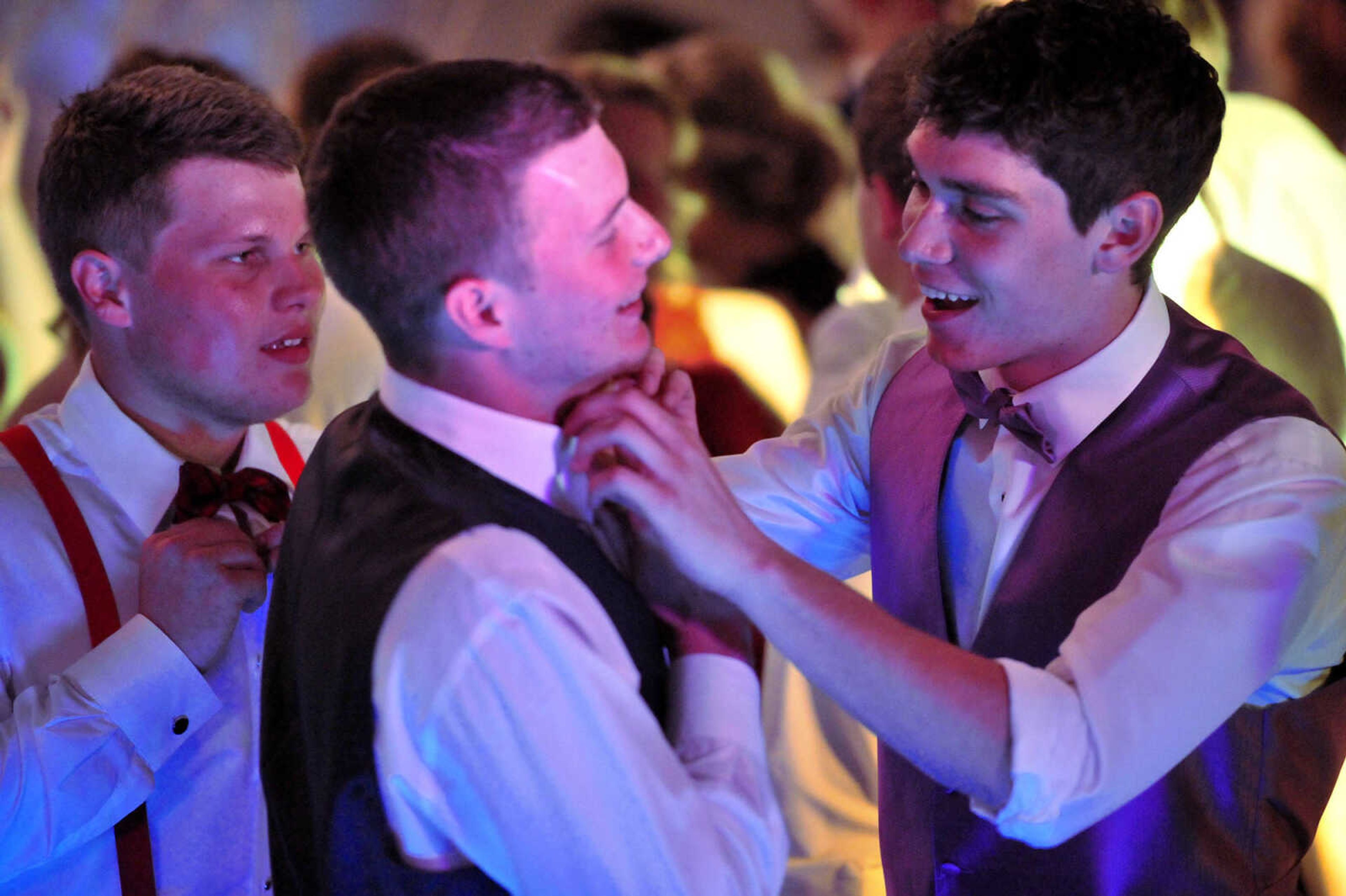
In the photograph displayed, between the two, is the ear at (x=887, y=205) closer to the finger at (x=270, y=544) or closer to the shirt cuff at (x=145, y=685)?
the finger at (x=270, y=544)

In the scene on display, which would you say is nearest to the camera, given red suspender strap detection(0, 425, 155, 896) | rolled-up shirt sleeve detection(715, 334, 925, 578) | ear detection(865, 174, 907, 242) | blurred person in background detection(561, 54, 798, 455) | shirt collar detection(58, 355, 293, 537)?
red suspender strap detection(0, 425, 155, 896)

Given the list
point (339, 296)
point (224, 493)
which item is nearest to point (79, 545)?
point (224, 493)

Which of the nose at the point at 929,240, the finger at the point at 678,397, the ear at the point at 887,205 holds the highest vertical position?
the nose at the point at 929,240

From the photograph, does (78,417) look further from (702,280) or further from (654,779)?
(702,280)

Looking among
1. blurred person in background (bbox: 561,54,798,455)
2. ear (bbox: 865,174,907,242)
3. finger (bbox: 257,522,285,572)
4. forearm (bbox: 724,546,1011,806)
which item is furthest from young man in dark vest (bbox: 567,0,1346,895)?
blurred person in background (bbox: 561,54,798,455)

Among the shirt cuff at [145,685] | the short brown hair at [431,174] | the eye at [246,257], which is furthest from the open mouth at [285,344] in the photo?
the short brown hair at [431,174]

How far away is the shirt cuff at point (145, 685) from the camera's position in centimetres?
142

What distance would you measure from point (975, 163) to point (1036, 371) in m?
0.27

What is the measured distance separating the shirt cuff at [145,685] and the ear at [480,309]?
599 millimetres

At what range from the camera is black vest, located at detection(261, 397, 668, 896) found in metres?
1.05

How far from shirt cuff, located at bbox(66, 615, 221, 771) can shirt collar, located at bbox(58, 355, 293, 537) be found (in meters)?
0.18

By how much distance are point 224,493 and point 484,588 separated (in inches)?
28.7

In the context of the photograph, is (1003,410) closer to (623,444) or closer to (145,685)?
(623,444)

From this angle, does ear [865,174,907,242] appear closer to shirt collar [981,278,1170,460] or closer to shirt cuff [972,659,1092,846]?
shirt collar [981,278,1170,460]
